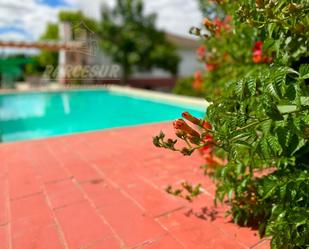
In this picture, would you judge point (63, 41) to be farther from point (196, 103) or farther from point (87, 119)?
point (196, 103)

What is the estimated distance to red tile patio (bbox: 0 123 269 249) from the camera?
7.22ft

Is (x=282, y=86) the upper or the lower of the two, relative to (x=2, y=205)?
upper

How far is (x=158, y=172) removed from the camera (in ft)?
12.0

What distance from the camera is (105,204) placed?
2.78 m

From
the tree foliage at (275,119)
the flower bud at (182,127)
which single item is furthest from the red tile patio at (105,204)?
the flower bud at (182,127)

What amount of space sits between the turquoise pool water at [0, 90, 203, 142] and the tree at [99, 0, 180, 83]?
5.64 meters

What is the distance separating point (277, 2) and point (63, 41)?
19765 mm

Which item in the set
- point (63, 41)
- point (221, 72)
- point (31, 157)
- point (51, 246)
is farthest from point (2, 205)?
point (63, 41)

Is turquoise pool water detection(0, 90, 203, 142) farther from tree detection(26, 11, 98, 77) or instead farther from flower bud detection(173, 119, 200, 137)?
tree detection(26, 11, 98, 77)

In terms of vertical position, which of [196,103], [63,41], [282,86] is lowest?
[196,103]

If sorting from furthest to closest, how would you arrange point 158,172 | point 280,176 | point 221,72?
1. point 221,72
2. point 158,172
3. point 280,176

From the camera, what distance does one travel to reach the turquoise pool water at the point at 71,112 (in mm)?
8812

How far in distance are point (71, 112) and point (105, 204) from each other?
9.39 metres

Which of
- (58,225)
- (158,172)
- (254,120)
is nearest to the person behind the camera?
(254,120)
